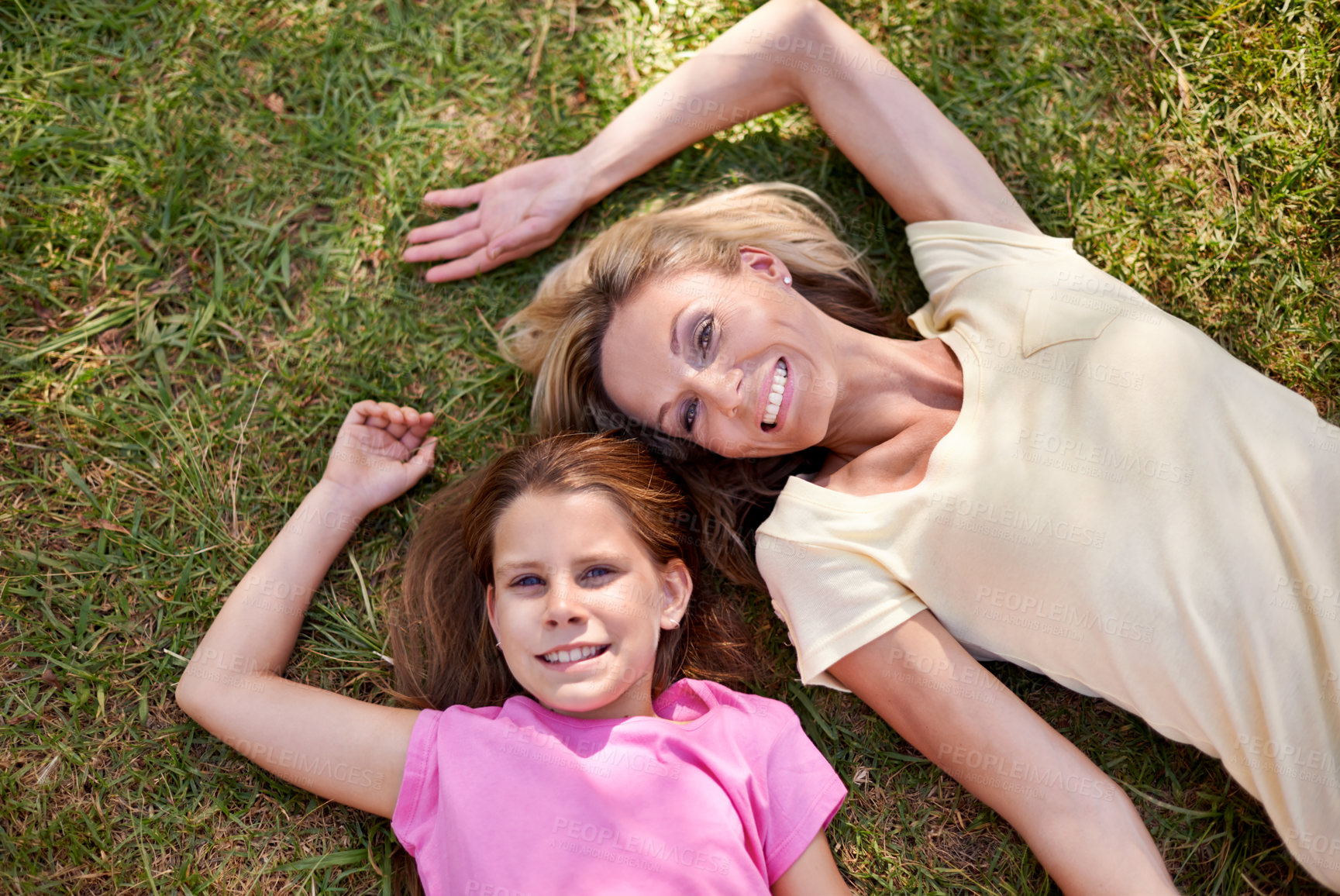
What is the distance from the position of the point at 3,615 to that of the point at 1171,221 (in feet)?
15.9

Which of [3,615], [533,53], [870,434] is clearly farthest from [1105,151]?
[3,615]

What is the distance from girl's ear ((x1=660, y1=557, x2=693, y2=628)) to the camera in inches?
119

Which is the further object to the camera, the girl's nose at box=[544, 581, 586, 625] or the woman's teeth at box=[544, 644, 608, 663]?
the woman's teeth at box=[544, 644, 608, 663]

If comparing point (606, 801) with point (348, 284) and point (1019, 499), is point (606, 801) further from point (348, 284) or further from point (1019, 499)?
point (348, 284)

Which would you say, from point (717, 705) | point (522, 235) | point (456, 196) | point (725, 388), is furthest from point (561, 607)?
point (456, 196)

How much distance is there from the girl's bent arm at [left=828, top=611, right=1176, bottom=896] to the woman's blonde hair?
0.72 m

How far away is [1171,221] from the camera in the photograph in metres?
3.59

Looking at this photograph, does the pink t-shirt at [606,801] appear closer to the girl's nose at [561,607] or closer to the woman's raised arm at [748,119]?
the girl's nose at [561,607]

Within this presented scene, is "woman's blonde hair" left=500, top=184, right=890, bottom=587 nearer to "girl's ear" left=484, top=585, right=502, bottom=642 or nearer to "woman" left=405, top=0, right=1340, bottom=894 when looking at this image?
"woman" left=405, top=0, right=1340, bottom=894

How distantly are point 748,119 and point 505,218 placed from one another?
3.50ft

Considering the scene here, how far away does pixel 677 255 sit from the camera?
312cm

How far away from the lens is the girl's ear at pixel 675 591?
303 centimetres

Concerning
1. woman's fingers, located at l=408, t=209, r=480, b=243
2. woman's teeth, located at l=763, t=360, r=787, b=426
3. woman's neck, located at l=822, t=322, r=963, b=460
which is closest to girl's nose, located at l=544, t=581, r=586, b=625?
woman's teeth, located at l=763, t=360, r=787, b=426

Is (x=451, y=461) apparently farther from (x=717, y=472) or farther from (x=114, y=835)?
(x=114, y=835)
